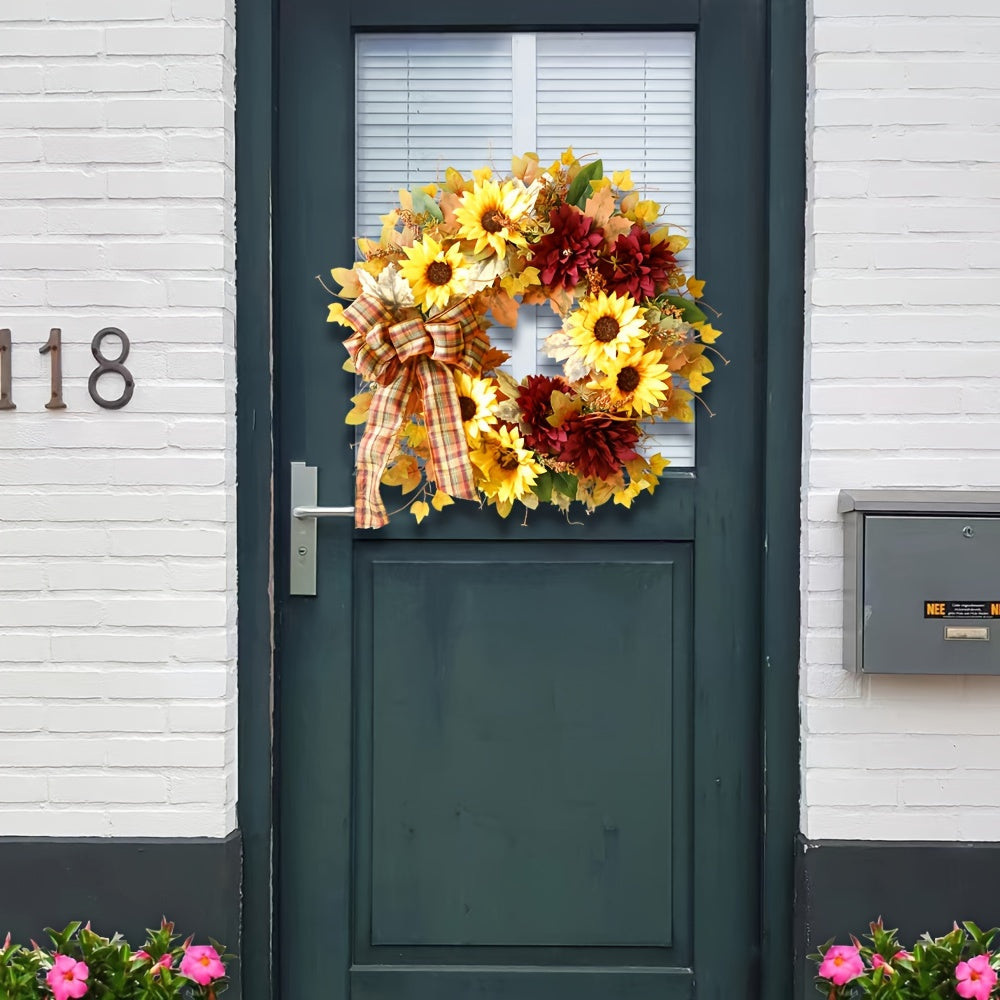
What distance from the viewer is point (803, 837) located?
1.96 meters

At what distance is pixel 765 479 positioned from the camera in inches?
79.0

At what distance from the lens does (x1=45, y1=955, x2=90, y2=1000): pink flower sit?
1.74 meters

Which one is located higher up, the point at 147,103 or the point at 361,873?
the point at 147,103

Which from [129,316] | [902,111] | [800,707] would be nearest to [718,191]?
[902,111]

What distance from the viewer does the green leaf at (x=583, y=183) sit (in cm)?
197

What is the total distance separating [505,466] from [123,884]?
1088mm

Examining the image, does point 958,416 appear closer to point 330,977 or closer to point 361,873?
point 361,873

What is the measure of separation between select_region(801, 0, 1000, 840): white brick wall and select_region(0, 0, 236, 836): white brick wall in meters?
1.15

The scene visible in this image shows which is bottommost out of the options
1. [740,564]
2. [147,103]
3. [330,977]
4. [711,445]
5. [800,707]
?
[330,977]

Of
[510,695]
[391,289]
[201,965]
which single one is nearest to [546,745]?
[510,695]

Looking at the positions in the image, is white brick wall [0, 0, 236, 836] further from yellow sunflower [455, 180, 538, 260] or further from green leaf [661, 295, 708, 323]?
green leaf [661, 295, 708, 323]

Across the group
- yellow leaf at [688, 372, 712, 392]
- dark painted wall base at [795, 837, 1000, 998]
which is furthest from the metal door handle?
dark painted wall base at [795, 837, 1000, 998]

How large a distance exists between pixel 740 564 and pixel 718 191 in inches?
29.7

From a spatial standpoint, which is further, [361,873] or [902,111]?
[361,873]
